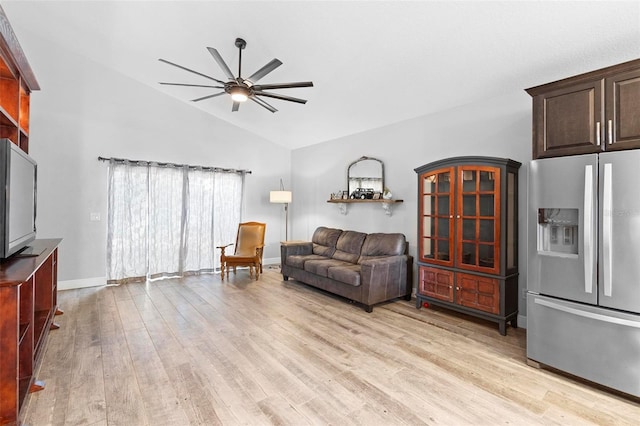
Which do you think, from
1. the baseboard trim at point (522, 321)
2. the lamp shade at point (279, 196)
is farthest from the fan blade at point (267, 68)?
the baseboard trim at point (522, 321)

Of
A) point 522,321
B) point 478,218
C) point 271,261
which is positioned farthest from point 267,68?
point 271,261

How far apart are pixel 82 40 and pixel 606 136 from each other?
6.07 meters

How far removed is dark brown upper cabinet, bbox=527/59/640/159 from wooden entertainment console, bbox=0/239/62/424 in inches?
146

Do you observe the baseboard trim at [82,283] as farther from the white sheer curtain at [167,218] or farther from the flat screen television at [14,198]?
the flat screen television at [14,198]

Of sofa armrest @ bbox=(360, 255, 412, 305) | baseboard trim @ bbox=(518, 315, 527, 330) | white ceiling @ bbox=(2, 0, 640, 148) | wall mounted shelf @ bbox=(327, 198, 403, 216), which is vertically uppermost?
white ceiling @ bbox=(2, 0, 640, 148)

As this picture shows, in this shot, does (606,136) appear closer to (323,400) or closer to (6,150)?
(323,400)

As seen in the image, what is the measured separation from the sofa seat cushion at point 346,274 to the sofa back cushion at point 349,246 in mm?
483

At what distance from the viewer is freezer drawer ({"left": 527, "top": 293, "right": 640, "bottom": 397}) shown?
206cm

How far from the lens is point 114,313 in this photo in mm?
3693

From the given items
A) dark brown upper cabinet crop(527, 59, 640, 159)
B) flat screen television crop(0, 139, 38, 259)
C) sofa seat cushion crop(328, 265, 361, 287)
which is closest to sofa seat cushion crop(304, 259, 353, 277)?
sofa seat cushion crop(328, 265, 361, 287)

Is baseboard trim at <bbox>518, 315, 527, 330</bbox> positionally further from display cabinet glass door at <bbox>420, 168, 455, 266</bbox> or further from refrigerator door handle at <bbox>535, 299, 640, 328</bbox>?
refrigerator door handle at <bbox>535, 299, 640, 328</bbox>

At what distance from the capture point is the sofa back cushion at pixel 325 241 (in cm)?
530

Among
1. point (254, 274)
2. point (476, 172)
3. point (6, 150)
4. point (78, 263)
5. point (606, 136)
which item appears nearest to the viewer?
point (6, 150)

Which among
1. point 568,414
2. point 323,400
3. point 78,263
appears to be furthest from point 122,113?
point 568,414
